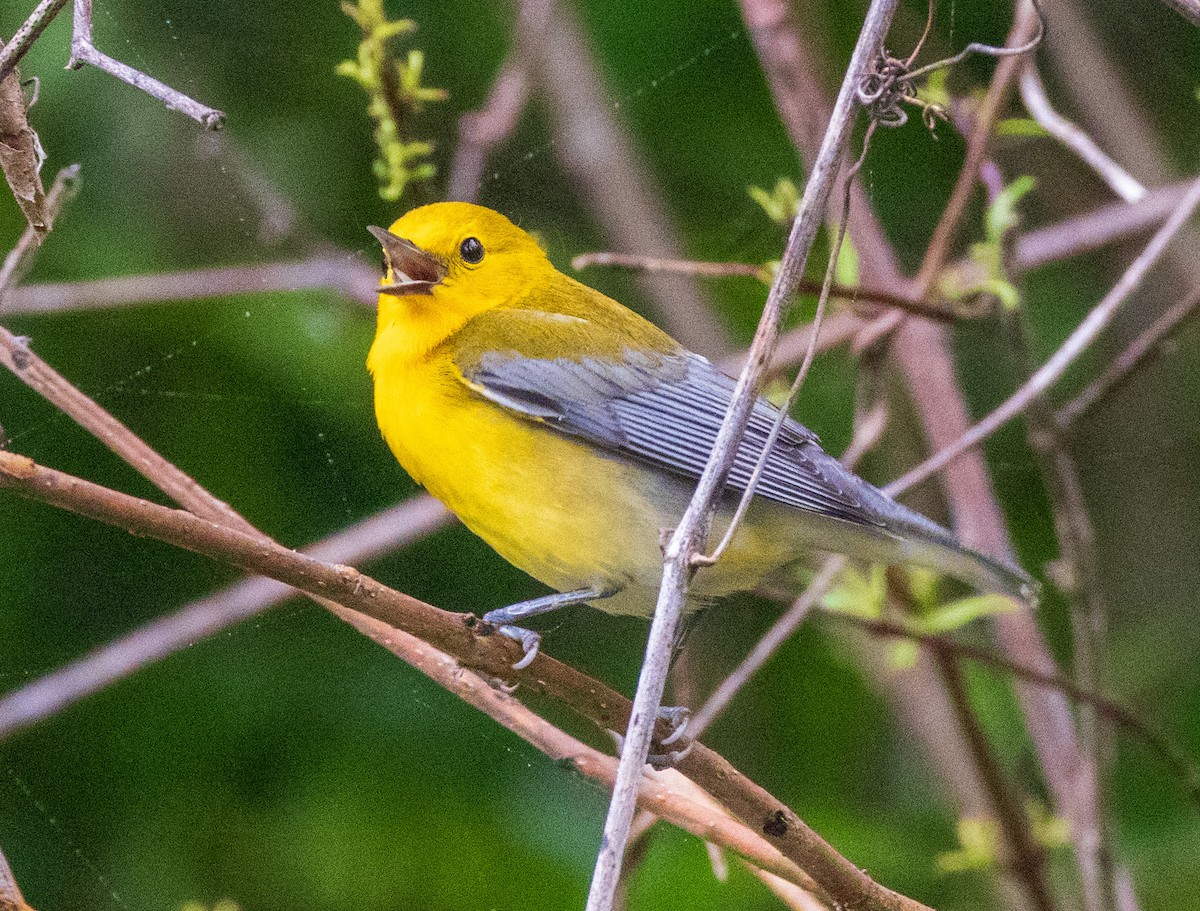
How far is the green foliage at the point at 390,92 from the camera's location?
167 cm

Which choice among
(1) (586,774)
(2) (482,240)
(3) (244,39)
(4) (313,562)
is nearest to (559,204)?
(3) (244,39)

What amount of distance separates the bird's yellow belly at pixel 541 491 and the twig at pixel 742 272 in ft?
0.96

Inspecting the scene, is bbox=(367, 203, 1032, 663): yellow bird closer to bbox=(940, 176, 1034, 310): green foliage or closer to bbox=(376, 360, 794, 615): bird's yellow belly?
bbox=(376, 360, 794, 615): bird's yellow belly

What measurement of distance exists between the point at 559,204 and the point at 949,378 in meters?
1.00

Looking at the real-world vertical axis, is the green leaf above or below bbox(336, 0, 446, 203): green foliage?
below

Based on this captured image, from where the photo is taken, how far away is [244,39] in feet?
6.33

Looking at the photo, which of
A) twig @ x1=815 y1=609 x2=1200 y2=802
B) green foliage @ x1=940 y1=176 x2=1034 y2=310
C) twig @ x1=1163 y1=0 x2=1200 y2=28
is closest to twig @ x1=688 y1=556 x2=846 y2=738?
twig @ x1=815 y1=609 x2=1200 y2=802

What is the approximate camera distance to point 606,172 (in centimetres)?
240

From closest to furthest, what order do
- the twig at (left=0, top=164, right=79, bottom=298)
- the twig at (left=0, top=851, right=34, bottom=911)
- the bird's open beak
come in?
the twig at (left=0, top=851, right=34, bottom=911)
the bird's open beak
the twig at (left=0, top=164, right=79, bottom=298)

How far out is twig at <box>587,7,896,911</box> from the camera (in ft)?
3.48

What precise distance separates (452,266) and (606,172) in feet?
3.15

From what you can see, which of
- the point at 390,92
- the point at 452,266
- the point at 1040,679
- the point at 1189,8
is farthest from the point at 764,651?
the point at 1189,8

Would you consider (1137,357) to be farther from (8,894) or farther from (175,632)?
(8,894)

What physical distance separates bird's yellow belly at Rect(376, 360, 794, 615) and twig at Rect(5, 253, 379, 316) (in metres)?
0.42
